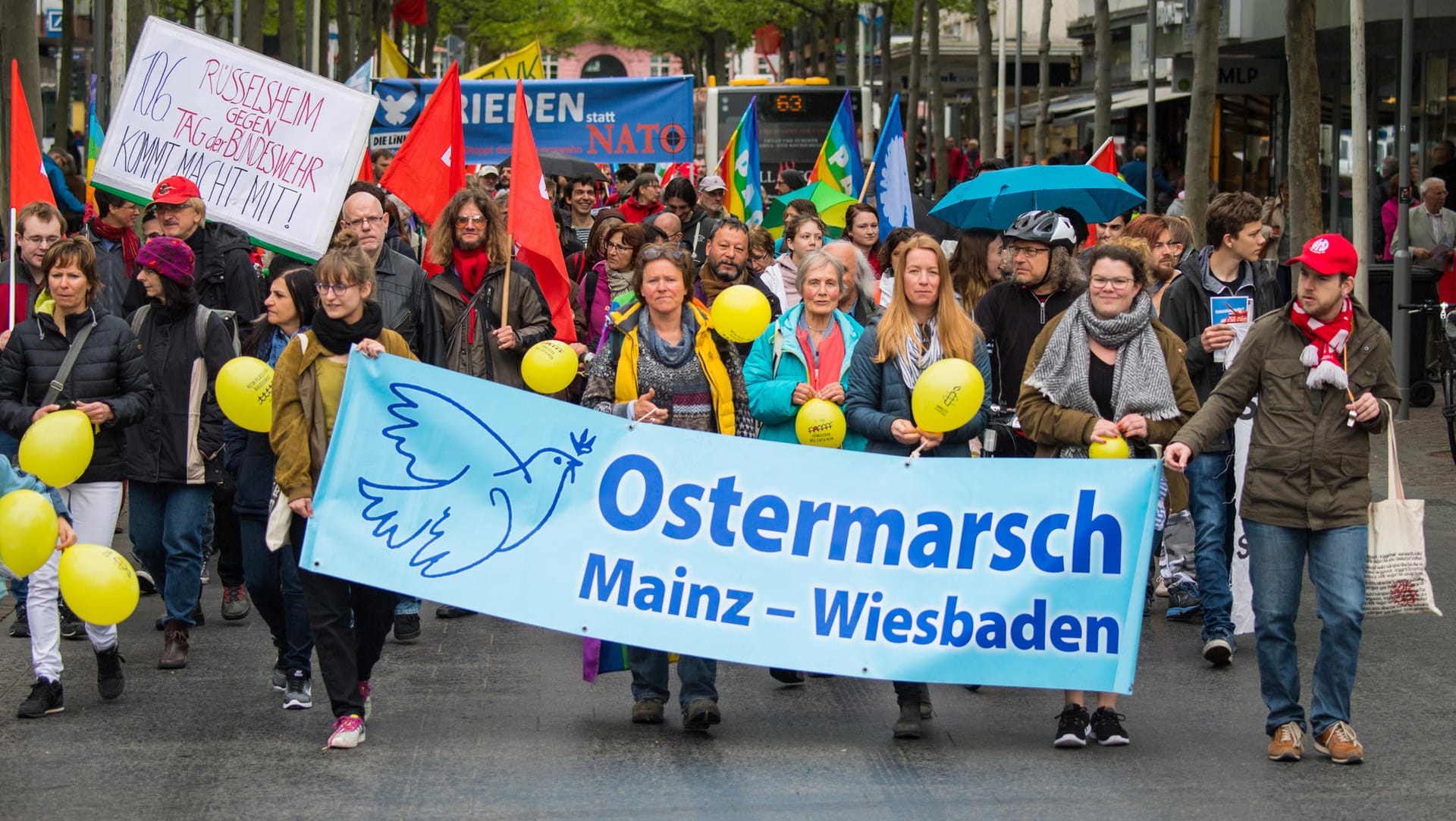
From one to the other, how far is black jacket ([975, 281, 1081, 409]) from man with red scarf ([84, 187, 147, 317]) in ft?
14.9

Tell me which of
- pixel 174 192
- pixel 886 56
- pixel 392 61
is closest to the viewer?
pixel 174 192

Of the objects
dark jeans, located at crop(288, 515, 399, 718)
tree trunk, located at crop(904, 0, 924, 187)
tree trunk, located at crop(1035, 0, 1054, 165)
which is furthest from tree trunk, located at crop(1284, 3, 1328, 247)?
tree trunk, located at crop(904, 0, 924, 187)

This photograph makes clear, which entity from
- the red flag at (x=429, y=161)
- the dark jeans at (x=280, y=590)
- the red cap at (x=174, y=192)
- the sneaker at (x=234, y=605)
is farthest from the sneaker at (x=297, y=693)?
the red flag at (x=429, y=161)

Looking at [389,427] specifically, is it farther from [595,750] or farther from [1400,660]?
[1400,660]

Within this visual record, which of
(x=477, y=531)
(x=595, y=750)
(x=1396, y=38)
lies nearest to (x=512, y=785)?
(x=595, y=750)

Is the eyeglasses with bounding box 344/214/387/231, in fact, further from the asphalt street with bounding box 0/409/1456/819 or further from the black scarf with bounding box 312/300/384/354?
the black scarf with bounding box 312/300/384/354

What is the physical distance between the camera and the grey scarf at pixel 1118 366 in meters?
6.78

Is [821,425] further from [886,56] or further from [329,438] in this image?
[886,56]

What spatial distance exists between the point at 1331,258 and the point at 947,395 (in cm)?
137

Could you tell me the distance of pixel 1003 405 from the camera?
785cm

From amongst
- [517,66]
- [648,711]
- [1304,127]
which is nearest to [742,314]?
[648,711]

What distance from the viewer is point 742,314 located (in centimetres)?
740

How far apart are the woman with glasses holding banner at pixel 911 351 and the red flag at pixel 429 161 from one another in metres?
4.14

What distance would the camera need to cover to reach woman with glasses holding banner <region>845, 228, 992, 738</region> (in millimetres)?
6836
